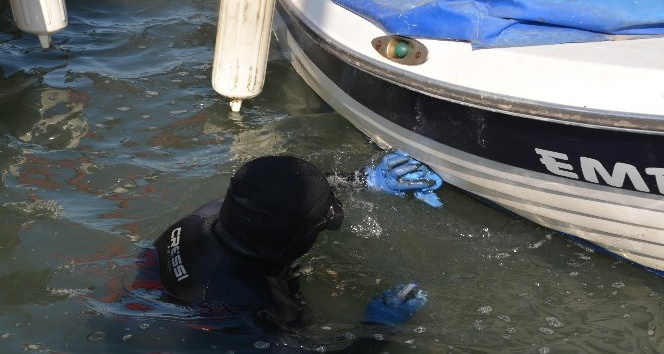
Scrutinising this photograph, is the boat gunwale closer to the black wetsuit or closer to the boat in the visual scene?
the boat

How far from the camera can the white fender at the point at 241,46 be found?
516cm

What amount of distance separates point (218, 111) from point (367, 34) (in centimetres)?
145

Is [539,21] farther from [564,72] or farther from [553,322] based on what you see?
[553,322]

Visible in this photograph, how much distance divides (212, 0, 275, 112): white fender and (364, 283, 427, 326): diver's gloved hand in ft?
6.52

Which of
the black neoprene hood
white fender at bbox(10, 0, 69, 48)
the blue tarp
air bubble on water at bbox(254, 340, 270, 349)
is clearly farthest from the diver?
white fender at bbox(10, 0, 69, 48)

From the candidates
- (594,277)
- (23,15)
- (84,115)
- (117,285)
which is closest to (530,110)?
(594,277)

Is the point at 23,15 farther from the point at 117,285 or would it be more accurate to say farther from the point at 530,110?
the point at 530,110

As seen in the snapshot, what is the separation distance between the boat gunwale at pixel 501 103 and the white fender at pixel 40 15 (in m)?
1.92

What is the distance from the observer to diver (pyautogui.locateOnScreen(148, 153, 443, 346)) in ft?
10.2

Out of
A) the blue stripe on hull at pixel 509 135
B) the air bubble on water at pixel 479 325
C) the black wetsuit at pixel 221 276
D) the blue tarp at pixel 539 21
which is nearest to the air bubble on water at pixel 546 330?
the air bubble on water at pixel 479 325

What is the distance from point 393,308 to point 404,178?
44.4 inches

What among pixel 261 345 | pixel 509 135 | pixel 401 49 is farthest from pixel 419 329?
pixel 401 49

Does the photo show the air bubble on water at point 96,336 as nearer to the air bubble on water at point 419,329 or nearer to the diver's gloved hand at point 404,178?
the air bubble on water at point 419,329

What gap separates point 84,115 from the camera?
5547 mm
